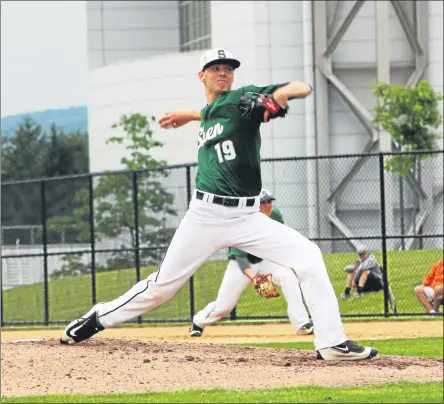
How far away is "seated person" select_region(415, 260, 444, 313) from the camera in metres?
A: 23.2

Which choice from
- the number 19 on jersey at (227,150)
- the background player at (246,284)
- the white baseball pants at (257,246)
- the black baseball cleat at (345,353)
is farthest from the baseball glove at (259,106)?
the background player at (246,284)

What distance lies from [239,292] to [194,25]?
1843 inches

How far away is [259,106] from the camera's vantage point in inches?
435

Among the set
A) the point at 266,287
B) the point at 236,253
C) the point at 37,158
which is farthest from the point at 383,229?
the point at 37,158

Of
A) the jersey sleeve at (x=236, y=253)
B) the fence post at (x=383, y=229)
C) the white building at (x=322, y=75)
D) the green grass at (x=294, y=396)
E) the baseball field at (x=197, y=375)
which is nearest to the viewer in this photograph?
the green grass at (x=294, y=396)

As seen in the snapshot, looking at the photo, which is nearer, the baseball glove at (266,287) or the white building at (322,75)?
the baseball glove at (266,287)

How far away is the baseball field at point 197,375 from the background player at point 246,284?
11.3ft

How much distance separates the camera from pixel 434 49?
53625 mm

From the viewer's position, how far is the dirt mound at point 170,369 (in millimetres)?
11273

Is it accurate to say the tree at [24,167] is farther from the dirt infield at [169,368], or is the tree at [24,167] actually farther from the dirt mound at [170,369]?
the dirt mound at [170,369]

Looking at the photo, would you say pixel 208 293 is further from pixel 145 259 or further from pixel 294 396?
pixel 294 396

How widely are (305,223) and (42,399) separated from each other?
74.4ft

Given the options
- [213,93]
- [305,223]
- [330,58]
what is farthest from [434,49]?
[213,93]

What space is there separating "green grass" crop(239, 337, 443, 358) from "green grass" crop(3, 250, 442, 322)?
7682 millimetres
